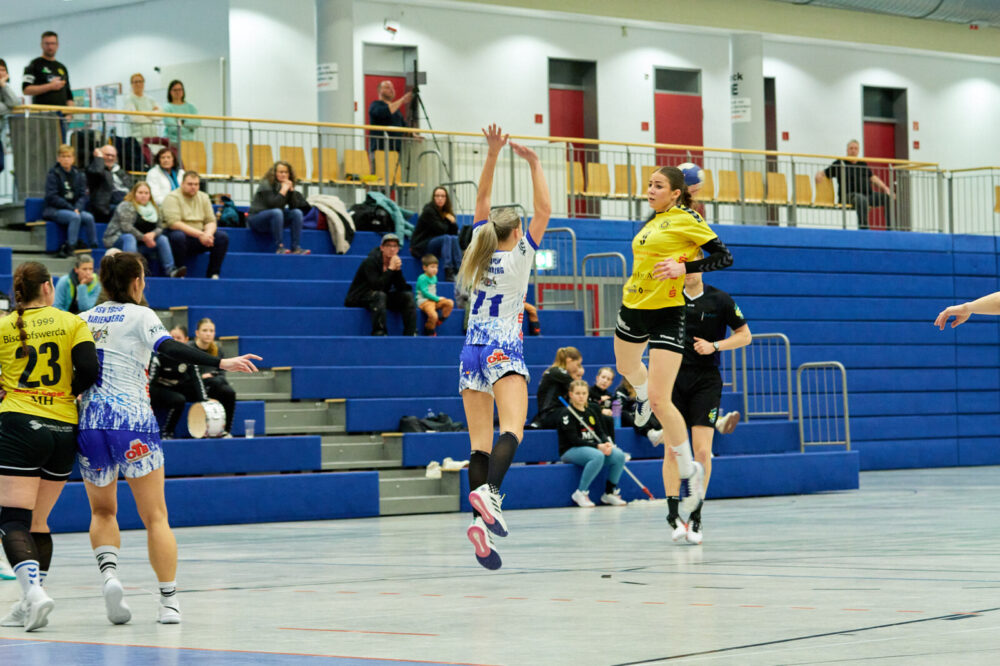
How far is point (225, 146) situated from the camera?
17641 millimetres

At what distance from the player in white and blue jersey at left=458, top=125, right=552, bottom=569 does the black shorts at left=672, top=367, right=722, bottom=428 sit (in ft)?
7.73

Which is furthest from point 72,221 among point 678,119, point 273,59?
point 678,119

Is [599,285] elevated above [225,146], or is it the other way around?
[225,146]

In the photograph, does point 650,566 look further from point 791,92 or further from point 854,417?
point 791,92

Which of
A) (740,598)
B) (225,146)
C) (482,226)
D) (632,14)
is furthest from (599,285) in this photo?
(740,598)

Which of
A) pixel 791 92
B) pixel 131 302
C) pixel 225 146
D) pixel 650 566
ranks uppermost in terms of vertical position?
pixel 791 92

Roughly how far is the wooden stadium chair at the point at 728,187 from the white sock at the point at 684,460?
1368 centimetres

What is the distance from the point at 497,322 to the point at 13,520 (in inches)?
102

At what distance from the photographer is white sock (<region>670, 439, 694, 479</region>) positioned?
27.6 feet

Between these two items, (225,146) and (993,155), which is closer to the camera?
(225,146)

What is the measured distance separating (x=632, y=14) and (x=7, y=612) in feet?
67.7

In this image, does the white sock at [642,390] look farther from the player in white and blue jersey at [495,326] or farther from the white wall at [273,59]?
the white wall at [273,59]

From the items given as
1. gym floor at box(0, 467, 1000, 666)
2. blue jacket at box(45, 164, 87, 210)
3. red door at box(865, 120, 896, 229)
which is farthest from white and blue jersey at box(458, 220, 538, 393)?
red door at box(865, 120, 896, 229)

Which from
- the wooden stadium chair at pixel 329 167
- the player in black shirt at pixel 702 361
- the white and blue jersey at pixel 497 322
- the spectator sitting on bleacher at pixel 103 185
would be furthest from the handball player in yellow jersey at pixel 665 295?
the wooden stadium chair at pixel 329 167
